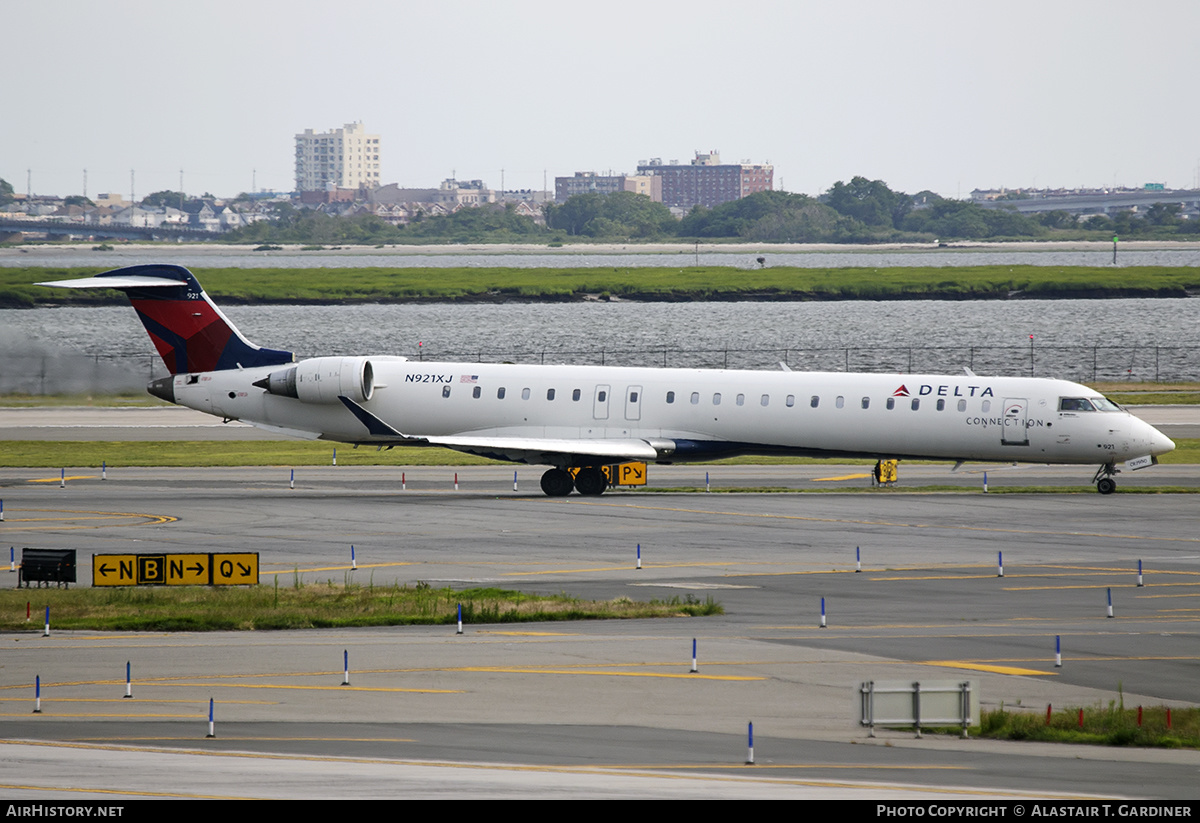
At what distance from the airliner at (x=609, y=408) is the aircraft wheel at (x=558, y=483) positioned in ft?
0.14

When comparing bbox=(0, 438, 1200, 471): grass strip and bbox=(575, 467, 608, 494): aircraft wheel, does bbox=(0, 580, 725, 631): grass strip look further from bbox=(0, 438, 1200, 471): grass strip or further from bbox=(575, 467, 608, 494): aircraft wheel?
bbox=(0, 438, 1200, 471): grass strip

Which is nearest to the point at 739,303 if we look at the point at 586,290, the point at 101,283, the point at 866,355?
the point at 586,290

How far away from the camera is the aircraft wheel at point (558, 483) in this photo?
4059 cm

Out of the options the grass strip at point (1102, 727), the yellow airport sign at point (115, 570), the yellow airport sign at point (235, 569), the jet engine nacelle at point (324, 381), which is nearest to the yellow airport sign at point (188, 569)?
the yellow airport sign at point (235, 569)

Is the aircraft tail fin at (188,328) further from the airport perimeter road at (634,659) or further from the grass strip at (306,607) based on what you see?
the grass strip at (306,607)

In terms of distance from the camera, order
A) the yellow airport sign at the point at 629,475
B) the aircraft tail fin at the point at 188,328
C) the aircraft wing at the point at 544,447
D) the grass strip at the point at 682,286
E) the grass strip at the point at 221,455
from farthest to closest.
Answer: the grass strip at the point at 682,286, the grass strip at the point at 221,455, the aircraft tail fin at the point at 188,328, the yellow airport sign at the point at 629,475, the aircraft wing at the point at 544,447

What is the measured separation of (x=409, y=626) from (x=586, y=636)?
10.9ft

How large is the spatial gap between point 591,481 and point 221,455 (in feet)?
56.1

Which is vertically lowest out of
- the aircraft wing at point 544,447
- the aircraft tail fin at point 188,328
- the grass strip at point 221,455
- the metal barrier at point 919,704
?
the grass strip at point 221,455

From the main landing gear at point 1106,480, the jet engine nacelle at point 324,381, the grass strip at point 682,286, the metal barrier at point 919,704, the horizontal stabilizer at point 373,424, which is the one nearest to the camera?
the metal barrier at point 919,704

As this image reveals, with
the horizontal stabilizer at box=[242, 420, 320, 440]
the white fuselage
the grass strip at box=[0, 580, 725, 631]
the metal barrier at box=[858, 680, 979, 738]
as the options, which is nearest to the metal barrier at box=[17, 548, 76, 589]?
the grass strip at box=[0, 580, 725, 631]

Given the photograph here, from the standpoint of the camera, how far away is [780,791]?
14.3 metres

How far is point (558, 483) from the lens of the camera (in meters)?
40.6

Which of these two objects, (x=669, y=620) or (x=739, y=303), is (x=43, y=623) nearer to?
(x=669, y=620)
